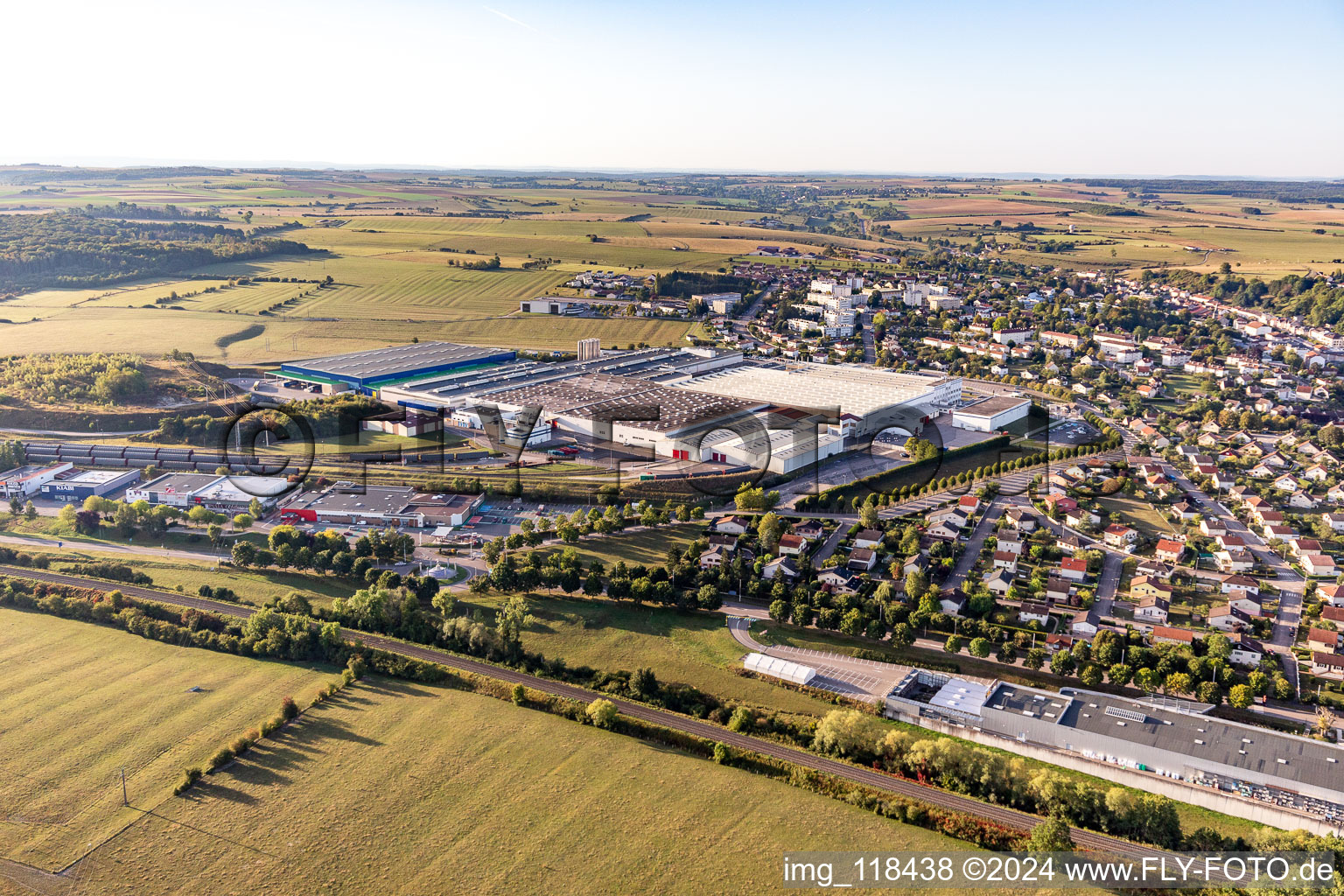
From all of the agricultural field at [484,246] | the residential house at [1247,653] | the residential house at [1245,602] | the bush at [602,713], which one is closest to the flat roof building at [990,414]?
the residential house at [1245,602]

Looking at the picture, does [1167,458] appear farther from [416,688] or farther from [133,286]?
[133,286]

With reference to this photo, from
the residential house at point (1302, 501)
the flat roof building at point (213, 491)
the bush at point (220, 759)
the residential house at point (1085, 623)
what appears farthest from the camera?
the residential house at point (1302, 501)

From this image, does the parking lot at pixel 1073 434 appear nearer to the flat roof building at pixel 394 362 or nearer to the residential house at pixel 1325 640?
the residential house at pixel 1325 640

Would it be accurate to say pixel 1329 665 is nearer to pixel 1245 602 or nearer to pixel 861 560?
pixel 1245 602

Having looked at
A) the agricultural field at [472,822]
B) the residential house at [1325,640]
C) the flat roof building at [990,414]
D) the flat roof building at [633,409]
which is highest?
the flat roof building at [633,409]

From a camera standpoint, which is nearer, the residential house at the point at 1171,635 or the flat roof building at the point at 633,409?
Result: the residential house at the point at 1171,635

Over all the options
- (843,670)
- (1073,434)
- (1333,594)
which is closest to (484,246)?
(1073,434)
